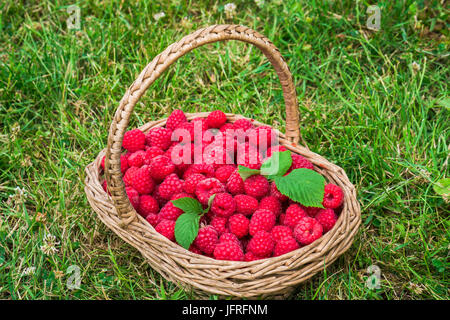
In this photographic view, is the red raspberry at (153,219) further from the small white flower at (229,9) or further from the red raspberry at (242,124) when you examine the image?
the small white flower at (229,9)

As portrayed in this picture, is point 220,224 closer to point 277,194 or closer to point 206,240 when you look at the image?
point 206,240

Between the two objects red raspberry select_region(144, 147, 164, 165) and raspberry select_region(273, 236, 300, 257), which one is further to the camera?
red raspberry select_region(144, 147, 164, 165)

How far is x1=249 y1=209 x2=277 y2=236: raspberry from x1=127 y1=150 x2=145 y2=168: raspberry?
576 mm

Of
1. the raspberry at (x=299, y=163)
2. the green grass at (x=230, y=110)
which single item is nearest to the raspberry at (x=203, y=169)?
the raspberry at (x=299, y=163)

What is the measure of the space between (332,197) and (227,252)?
0.47 metres

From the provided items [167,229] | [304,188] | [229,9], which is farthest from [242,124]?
[229,9]

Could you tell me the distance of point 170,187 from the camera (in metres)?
1.77

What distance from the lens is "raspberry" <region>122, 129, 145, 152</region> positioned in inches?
77.2

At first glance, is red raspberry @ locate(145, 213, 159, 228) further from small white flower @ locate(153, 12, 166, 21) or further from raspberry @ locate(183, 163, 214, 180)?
small white flower @ locate(153, 12, 166, 21)

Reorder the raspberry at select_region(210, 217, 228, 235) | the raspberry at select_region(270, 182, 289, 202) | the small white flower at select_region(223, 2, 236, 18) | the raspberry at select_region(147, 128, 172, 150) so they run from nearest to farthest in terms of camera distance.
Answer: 1. the raspberry at select_region(210, 217, 228, 235)
2. the raspberry at select_region(270, 182, 289, 202)
3. the raspberry at select_region(147, 128, 172, 150)
4. the small white flower at select_region(223, 2, 236, 18)

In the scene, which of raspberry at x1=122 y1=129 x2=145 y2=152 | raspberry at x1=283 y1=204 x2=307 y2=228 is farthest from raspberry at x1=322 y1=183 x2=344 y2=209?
raspberry at x1=122 y1=129 x2=145 y2=152

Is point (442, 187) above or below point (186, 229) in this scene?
below

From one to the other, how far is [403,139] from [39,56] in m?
Result: 2.04

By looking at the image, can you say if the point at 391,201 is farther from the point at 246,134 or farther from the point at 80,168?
the point at 80,168
